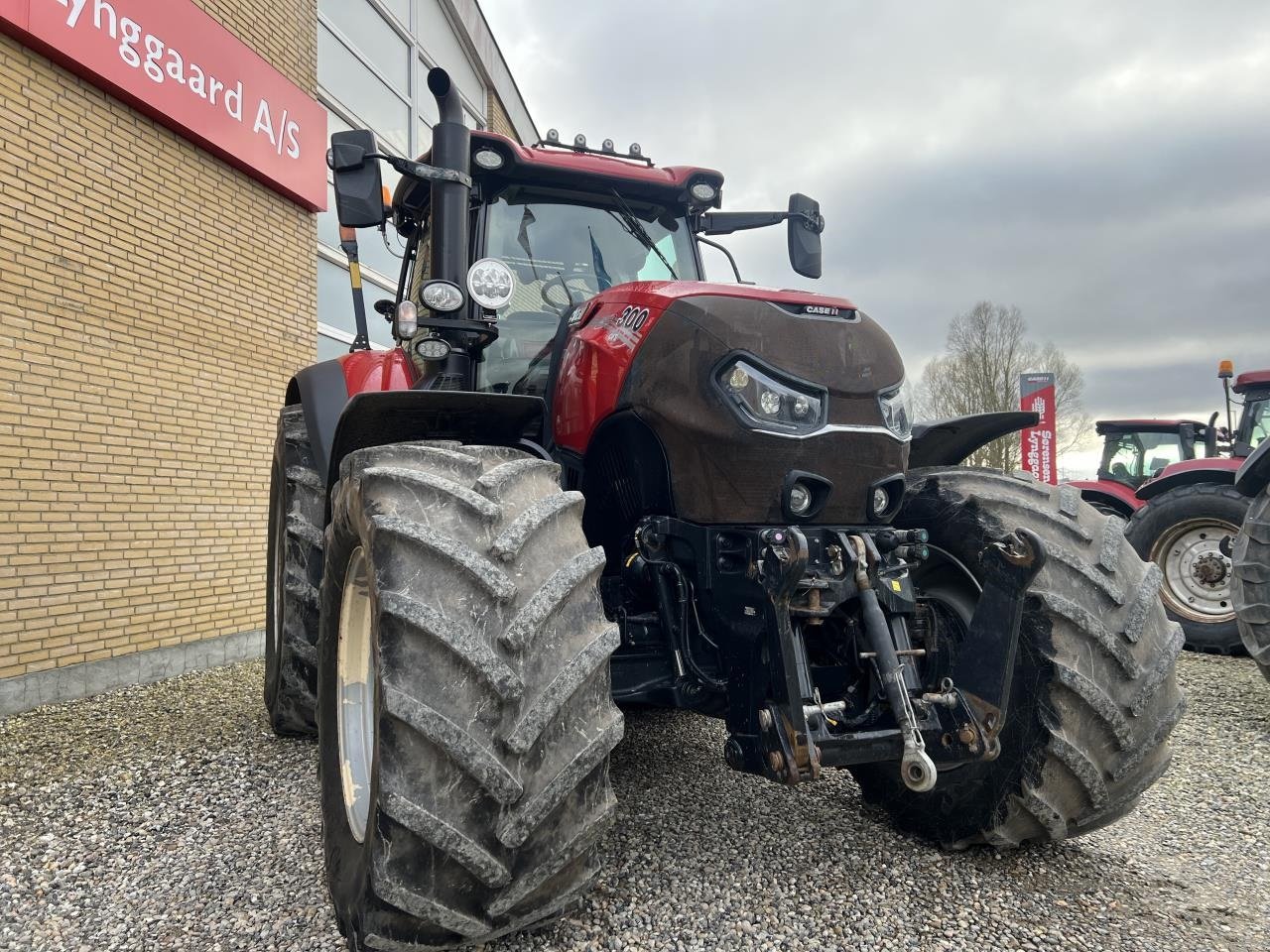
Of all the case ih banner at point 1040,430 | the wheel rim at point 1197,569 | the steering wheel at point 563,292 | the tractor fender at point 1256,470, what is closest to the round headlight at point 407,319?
the steering wheel at point 563,292

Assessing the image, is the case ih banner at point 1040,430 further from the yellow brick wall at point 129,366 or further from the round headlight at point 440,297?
the round headlight at point 440,297

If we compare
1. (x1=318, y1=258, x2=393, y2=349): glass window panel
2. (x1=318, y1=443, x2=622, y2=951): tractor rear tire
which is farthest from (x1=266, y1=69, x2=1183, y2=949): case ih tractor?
(x1=318, y1=258, x2=393, y2=349): glass window panel

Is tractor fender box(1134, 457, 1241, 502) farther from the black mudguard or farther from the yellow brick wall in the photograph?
the yellow brick wall

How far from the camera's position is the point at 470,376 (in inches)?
120

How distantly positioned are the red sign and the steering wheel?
389 cm

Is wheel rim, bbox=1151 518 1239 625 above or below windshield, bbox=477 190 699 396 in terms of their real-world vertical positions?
below

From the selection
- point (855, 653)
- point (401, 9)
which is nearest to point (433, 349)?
point (855, 653)

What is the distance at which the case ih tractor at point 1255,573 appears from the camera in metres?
4.46

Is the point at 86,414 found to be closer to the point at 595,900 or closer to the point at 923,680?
the point at 595,900

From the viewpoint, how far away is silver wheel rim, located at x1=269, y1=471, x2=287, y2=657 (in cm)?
363

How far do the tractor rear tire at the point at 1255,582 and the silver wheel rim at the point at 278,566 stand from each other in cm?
489

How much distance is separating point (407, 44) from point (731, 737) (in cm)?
1101

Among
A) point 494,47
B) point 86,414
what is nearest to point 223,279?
point 86,414

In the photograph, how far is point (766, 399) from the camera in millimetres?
2156
